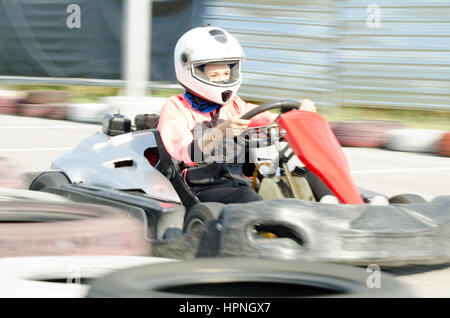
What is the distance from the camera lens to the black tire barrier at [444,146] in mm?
6902

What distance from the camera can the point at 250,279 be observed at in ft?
6.86

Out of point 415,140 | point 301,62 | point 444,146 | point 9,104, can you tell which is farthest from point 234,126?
point 9,104

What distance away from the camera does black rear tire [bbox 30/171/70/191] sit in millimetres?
3955

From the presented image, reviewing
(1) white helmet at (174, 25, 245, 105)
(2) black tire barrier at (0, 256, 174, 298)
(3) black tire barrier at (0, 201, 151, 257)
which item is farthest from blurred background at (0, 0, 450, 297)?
(2) black tire barrier at (0, 256, 174, 298)

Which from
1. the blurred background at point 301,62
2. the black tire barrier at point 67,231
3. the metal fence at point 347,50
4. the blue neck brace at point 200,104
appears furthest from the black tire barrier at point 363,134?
the black tire barrier at point 67,231

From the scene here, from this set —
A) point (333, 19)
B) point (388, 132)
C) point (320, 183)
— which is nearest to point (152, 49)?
point (333, 19)

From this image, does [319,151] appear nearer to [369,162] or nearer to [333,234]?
[333,234]

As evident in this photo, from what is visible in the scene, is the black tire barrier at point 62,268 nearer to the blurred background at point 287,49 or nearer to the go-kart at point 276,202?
the go-kart at point 276,202

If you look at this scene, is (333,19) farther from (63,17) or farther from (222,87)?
(222,87)

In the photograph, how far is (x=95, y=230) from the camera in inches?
106

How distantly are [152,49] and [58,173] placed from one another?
7.38 meters

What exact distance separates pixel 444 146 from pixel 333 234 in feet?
14.6

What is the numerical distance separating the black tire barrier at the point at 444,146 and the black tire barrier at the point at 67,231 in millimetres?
4476

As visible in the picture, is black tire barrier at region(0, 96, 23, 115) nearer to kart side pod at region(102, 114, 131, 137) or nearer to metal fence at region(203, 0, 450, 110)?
metal fence at region(203, 0, 450, 110)
